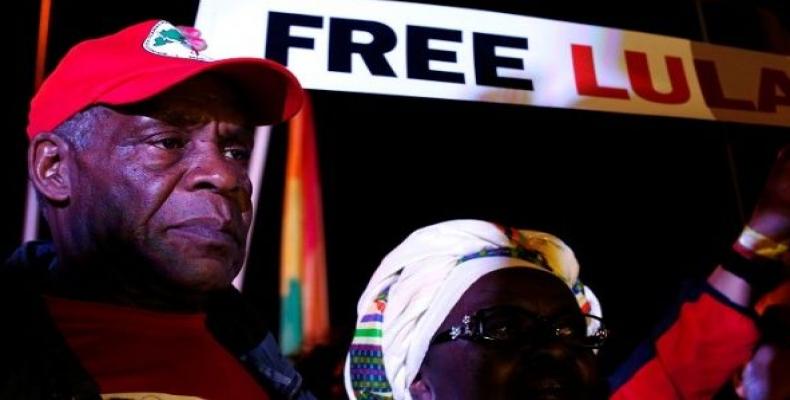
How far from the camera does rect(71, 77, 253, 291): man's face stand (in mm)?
1064

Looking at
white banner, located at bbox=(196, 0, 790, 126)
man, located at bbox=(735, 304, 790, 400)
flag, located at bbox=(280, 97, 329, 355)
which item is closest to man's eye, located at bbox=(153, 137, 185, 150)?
white banner, located at bbox=(196, 0, 790, 126)

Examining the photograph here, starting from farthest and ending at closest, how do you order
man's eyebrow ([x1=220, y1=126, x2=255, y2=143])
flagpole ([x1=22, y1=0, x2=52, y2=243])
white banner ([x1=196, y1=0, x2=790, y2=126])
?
flagpole ([x1=22, y1=0, x2=52, y2=243]), white banner ([x1=196, y1=0, x2=790, y2=126]), man's eyebrow ([x1=220, y1=126, x2=255, y2=143])

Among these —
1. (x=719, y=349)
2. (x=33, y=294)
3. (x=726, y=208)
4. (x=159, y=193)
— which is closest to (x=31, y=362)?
(x=33, y=294)

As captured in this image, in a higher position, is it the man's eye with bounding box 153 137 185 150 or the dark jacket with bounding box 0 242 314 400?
the man's eye with bounding box 153 137 185 150

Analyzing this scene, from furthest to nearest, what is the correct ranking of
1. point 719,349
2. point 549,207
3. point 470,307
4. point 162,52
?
point 549,207 < point 719,349 < point 470,307 < point 162,52

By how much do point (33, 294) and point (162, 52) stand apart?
1.63 ft

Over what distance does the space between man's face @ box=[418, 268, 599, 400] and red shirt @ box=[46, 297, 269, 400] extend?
0.64 m

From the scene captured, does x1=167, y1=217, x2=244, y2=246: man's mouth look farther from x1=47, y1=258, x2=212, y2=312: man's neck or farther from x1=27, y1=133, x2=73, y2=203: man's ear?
x1=27, y1=133, x2=73, y2=203: man's ear

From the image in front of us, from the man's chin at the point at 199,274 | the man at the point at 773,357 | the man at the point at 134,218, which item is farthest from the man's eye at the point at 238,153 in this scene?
the man at the point at 773,357

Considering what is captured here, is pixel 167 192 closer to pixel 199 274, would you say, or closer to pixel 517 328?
pixel 199 274

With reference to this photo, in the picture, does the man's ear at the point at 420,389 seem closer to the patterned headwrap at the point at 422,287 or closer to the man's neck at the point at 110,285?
the patterned headwrap at the point at 422,287

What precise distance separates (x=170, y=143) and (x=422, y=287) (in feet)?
3.01

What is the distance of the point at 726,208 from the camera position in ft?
11.3

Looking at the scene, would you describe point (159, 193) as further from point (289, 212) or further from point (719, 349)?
point (289, 212)
